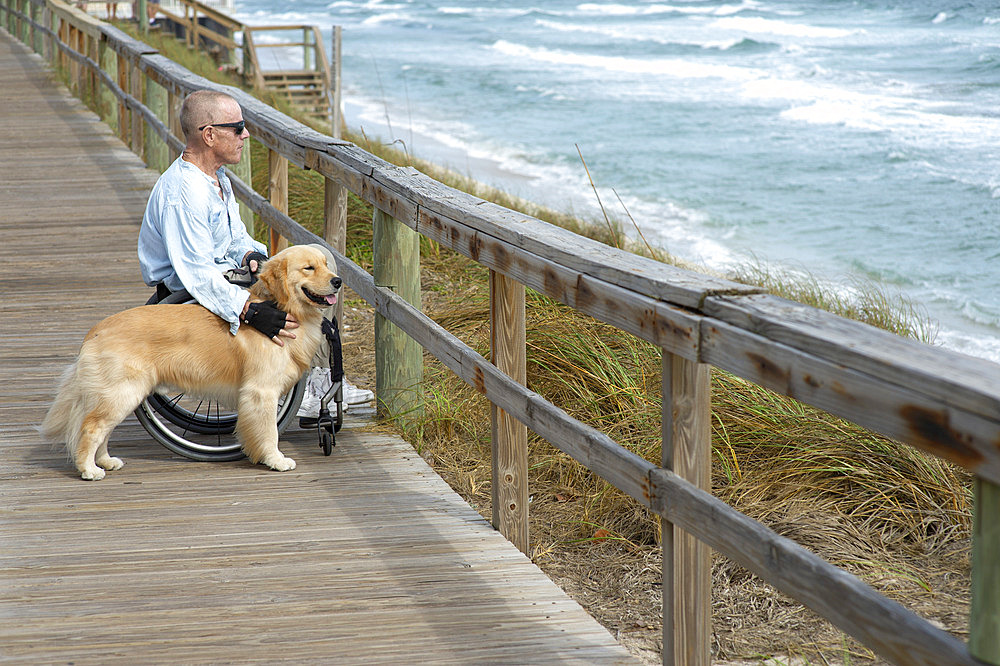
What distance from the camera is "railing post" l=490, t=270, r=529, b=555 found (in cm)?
347

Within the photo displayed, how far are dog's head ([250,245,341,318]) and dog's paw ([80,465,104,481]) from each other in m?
0.90

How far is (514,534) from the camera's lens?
3.65 meters

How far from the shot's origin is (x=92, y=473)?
13.0 ft

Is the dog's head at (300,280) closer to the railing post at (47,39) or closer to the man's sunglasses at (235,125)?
the man's sunglasses at (235,125)

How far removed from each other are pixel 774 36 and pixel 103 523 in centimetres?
5545

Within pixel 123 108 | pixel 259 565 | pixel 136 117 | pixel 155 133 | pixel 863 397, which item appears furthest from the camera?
pixel 123 108

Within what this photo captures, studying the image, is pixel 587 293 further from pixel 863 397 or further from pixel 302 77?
pixel 302 77

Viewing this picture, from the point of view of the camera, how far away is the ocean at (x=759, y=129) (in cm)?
1697

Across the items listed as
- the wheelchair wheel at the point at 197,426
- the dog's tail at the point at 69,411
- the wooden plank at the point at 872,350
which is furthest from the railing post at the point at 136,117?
the wooden plank at the point at 872,350

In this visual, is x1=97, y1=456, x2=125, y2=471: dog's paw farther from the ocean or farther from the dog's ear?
the ocean

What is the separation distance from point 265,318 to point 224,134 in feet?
2.42

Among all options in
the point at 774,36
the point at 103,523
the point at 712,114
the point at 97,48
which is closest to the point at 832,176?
the point at 712,114

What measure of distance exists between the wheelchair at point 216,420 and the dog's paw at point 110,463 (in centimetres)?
16

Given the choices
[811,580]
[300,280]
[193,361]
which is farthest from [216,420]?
[811,580]
